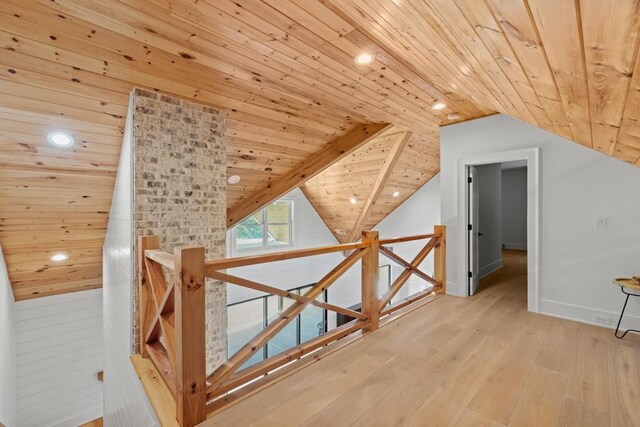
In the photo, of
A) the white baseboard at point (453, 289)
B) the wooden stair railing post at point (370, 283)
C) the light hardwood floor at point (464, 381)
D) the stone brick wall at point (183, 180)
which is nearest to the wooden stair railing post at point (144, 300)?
the stone brick wall at point (183, 180)

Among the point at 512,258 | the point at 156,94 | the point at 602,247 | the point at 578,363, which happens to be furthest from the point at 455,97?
the point at 512,258

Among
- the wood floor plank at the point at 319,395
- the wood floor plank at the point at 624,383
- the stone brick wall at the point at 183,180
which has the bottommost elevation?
the wood floor plank at the point at 624,383

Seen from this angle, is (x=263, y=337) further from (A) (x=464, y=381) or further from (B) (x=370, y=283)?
(A) (x=464, y=381)

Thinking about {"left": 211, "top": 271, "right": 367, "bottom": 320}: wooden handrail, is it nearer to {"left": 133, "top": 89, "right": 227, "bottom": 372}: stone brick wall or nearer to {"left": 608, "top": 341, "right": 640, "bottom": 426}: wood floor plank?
{"left": 133, "top": 89, "right": 227, "bottom": 372}: stone brick wall

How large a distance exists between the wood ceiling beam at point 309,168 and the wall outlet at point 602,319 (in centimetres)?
325

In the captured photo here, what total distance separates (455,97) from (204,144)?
2866 millimetres

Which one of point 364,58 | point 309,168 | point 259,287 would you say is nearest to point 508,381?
point 259,287

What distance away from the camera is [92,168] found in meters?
3.01

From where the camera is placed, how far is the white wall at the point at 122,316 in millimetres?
2320

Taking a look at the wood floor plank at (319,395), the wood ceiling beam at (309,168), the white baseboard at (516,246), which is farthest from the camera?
the white baseboard at (516,246)

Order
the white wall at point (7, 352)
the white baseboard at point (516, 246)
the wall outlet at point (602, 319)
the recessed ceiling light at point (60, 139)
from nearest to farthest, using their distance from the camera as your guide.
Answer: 1. the recessed ceiling light at point (60, 139)
2. the wall outlet at point (602, 319)
3. the white wall at point (7, 352)
4. the white baseboard at point (516, 246)

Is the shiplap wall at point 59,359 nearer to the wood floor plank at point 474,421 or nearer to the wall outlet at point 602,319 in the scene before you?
the wood floor plank at point 474,421

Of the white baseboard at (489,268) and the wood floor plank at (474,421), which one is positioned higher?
the white baseboard at (489,268)

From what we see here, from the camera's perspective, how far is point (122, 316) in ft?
9.62
